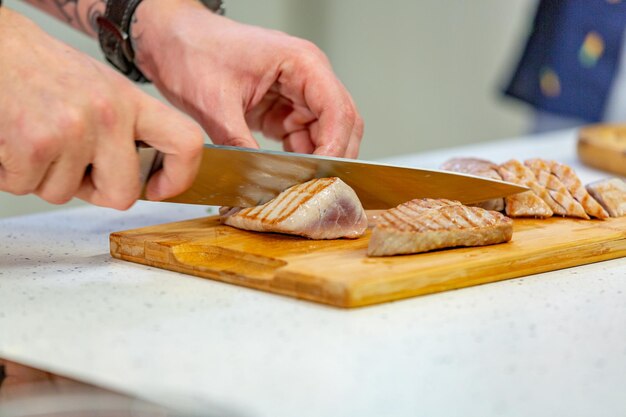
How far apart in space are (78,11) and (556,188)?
1.49m

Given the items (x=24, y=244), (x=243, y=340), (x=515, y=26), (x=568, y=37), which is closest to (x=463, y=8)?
(x=515, y=26)

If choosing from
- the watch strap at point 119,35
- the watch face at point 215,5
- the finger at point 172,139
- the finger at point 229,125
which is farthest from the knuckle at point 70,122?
the watch face at point 215,5

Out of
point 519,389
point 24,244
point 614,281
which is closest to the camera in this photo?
point 519,389

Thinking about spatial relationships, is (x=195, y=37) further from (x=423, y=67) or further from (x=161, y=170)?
(x=423, y=67)

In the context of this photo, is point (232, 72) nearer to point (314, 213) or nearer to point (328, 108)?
point (328, 108)

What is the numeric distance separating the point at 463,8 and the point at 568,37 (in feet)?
7.41

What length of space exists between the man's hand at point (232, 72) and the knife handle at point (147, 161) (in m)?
0.39

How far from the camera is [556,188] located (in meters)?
2.30

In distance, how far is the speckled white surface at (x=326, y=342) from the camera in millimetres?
1312

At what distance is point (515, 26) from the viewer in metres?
7.21

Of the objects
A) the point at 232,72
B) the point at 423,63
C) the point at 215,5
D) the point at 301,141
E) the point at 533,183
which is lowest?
the point at 423,63

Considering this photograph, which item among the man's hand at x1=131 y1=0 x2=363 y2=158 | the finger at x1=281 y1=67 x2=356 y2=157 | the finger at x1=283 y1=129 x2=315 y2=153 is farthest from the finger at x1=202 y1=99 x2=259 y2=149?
the finger at x1=283 y1=129 x2=315 y2=153

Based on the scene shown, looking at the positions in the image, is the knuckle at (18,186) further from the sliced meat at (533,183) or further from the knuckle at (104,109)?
the sliced meat at (533,183)


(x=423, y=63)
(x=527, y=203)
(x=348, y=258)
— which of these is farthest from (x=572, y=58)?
(x=348, y=258)
